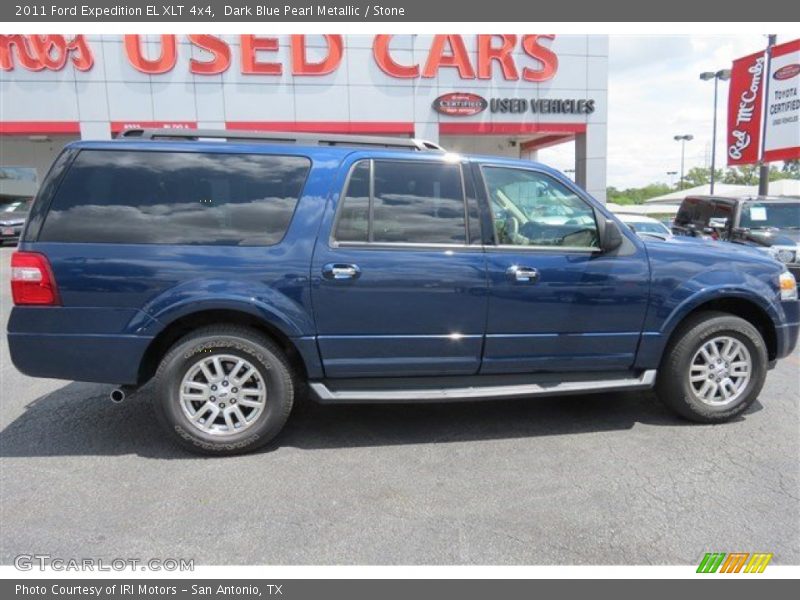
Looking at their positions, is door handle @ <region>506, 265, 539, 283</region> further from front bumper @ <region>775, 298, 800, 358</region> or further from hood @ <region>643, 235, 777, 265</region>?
front bumper @ <region>775, 298, 800, 358</region>

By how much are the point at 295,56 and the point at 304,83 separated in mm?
906

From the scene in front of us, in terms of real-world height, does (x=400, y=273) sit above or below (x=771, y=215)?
below

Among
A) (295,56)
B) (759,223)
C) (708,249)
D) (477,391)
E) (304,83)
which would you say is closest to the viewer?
(477,391)

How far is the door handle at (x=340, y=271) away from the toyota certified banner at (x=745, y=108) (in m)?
13.5

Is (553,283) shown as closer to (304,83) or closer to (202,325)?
(202,325)

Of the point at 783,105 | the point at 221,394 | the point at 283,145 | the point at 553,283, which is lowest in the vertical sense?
the point at 221,394

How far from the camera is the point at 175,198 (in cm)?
346

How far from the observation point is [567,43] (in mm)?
19828

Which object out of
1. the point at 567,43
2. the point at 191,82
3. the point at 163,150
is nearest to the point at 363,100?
the point at 191,82

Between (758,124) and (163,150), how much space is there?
1424 centimetres

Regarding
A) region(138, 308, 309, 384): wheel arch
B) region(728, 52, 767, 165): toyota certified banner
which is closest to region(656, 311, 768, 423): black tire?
region(138, 308, 309, 384): wheel arch

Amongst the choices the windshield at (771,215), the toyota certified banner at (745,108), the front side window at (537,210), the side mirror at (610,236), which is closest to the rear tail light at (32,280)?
the front side window at (537,210)

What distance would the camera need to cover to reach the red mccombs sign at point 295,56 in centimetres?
1820

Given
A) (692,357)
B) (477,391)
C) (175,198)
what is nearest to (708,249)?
(692,357)
